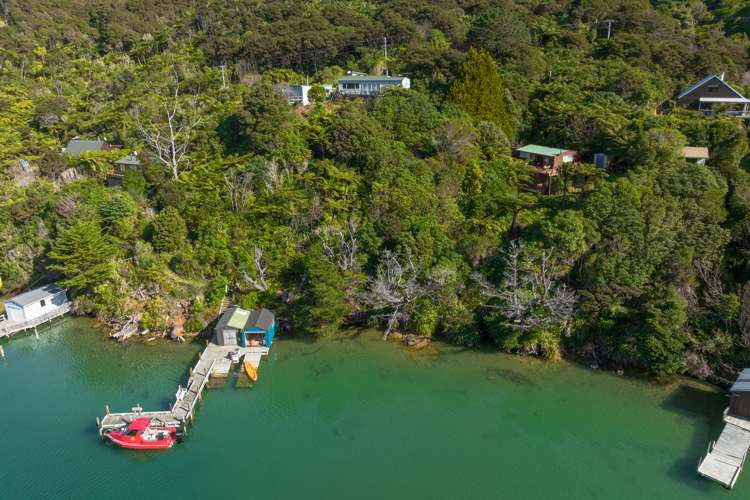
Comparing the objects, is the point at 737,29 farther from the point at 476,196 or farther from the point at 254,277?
the point at 254,277

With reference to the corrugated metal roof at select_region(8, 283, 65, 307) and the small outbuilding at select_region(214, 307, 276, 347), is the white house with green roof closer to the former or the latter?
the small outbuilding at select_region(214, 307, 276, 347)

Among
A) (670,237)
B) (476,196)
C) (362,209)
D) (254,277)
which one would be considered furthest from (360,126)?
(670,237)

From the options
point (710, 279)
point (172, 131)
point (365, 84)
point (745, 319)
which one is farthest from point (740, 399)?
point (172, 131)

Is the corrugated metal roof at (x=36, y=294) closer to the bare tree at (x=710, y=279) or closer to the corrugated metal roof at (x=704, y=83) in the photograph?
the bare tree at (x=710, y=279)

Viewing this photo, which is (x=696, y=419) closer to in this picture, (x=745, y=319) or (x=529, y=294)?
(x=745, y=319)

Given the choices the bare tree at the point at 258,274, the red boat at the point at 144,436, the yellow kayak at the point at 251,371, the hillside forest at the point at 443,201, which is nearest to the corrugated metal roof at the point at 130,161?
the hillside forest at the point at 443,201

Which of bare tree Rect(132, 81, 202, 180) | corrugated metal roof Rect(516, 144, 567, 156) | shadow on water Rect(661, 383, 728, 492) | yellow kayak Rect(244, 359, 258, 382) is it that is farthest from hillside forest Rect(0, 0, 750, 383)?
yellow kayak Rect(244, 359, 258, 382)
